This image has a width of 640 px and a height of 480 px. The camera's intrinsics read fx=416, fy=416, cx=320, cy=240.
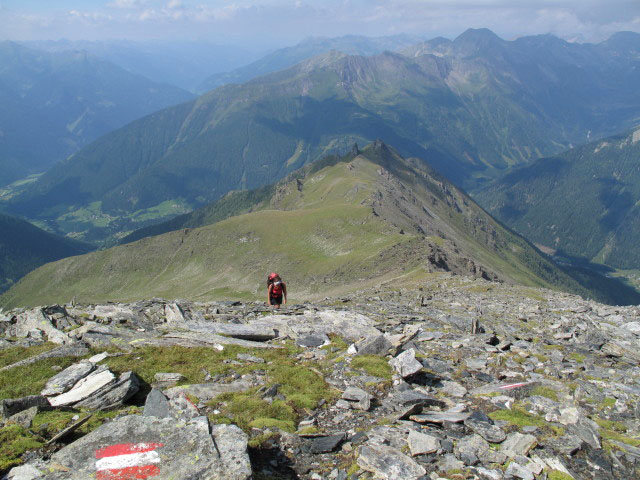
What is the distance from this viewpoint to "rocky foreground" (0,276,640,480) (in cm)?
1012

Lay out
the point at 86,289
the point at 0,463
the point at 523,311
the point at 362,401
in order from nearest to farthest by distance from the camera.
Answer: the point at 0,463 < the point at 362,401 < the point at 523,311 < the point at 86,289

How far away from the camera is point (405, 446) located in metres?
11.8

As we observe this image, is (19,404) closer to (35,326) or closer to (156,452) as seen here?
(156,452)

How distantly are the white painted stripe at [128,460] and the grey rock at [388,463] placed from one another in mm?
5222

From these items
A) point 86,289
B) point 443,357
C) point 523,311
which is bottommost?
point 86,289

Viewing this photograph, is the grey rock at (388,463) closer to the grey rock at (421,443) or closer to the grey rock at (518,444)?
the grey rock at (421,443)

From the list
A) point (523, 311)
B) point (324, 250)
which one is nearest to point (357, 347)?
point (523, 311)

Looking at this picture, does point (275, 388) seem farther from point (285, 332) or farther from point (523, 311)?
point (523, 311)

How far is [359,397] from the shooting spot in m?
14.9

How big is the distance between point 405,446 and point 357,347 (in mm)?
8626

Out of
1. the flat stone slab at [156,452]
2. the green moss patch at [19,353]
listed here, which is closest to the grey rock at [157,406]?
the flat stone slab at [156,452]

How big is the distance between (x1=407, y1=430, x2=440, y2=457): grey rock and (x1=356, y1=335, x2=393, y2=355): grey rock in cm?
776

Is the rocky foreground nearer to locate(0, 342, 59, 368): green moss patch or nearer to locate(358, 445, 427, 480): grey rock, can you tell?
locate(358, 445, 427, 480): grey rock

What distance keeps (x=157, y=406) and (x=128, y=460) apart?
3.42m
